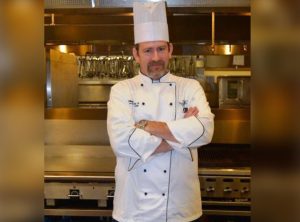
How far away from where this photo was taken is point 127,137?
1.78m

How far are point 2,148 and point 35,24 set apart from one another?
0.11 metres

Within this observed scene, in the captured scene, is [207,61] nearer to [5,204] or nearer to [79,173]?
[79,173]

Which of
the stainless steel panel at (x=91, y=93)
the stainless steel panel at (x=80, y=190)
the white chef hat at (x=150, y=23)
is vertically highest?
the white chef hat at (x=150, y=23)

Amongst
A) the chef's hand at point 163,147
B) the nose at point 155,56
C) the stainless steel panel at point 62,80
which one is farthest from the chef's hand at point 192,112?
the stainless steel panel at point 62,80

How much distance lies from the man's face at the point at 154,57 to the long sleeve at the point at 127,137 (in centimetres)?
22

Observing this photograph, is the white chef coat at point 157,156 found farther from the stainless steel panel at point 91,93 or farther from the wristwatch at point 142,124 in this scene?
the stainless steel panel at point 91,93

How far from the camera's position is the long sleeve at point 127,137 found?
177 centimetres

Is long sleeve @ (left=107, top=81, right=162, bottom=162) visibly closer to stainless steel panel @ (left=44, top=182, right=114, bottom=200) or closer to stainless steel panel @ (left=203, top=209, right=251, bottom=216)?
stainless steel panel @ (left=44, top=182, right=114, bottom=200)

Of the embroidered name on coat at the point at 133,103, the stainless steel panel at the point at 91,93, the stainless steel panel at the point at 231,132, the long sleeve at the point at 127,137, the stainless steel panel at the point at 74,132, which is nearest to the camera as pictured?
the long sleeve at the point at 127,137

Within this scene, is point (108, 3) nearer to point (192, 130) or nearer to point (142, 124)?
point (142, 124)

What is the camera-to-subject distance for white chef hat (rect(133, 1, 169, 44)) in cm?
198

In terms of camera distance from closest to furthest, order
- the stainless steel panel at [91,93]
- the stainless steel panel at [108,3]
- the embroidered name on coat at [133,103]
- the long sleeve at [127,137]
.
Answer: the long sleeve at [127,137], the embroidered name on coat at [133,103], the stainless steel panel at [108,3], the stainless steel panel at [91,93]

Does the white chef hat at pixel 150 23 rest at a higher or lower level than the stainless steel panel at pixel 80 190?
higher

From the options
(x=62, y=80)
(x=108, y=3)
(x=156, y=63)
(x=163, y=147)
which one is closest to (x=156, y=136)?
(x=163, y=147)
